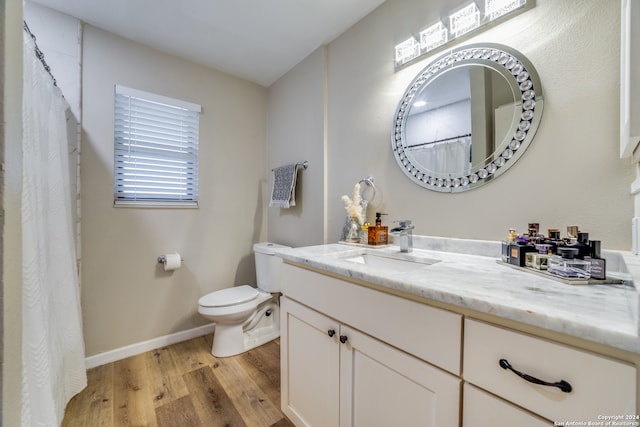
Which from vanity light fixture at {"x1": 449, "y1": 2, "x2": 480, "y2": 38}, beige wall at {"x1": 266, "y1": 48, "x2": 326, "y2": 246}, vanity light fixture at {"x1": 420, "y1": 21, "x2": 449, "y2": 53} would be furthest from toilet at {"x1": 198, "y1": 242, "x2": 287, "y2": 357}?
vanity light fixture at {"x1": 449, "y1": 2, "x2": 480, "y2": 38}

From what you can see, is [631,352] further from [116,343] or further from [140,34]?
[140,34]

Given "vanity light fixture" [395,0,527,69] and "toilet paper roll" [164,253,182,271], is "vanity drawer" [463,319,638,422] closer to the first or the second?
"vanity light fixture" [395,0,527,69]

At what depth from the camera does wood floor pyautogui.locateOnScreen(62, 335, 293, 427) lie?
1.28m

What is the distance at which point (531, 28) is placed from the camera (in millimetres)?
1003

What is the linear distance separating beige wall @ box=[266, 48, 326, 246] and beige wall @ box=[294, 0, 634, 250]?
61cm

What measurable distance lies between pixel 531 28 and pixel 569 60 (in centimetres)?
21

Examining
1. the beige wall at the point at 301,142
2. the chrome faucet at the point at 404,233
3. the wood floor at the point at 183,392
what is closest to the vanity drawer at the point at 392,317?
the chrome faucet at the point at 404,233

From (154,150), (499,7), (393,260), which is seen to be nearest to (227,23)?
(154,150)

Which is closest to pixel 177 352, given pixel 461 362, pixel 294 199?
pixel 294 199

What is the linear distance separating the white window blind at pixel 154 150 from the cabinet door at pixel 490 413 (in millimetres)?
2160

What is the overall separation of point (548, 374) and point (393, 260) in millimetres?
750

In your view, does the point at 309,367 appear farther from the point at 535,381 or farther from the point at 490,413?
the point at 535,381

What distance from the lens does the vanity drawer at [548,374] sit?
1.37 ft

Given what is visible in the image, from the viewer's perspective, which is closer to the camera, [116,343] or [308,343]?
[308,343]
